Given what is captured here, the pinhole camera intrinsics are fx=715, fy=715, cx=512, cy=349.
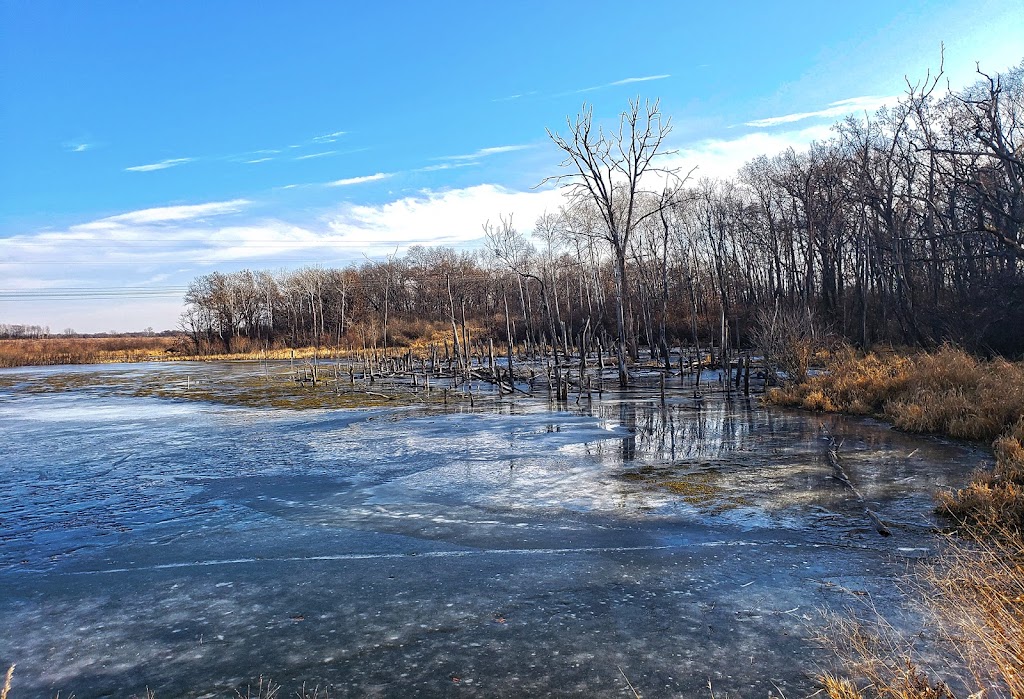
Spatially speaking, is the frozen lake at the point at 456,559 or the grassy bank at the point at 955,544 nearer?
the grassy bank at the point at 955,544

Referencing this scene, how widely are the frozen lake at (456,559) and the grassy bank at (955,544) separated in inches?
14.1

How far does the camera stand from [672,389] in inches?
877

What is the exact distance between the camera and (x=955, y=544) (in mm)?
6648

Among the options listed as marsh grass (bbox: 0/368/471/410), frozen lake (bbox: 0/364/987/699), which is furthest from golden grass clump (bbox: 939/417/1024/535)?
marsh grass (bbox: 0/368/471/410)

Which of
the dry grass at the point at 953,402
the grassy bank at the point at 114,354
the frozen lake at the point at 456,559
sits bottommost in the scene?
the frozen lake at the point at 456,559

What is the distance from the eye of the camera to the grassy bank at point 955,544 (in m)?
3.69

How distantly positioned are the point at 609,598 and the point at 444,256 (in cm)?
7449

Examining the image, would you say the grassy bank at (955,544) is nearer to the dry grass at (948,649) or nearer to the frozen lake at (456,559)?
the dry grass at (948,649)

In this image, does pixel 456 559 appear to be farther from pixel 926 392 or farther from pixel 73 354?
pixel 73 354

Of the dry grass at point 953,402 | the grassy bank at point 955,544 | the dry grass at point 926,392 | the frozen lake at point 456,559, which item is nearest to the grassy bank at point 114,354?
the dry grass at point 926,392

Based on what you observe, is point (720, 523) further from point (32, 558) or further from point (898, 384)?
point (898, 384)

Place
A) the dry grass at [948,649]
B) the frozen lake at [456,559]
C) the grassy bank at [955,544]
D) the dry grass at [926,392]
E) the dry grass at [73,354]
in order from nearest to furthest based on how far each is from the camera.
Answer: the dry grass at [948,649], the grassy bank at [955,544], the frozen lake at [456,559], the dry grass at [926,392], the dry grass at [73,354]

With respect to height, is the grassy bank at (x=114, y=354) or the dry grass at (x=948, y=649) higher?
the grassy bank at (x=114, y=354)

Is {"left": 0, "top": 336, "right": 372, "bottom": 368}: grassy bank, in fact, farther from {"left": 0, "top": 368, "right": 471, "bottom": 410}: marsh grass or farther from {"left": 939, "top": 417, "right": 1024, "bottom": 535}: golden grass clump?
{"left": 939, "top": 417, "right": 1024, "bottom": 535}: golden grass clump
